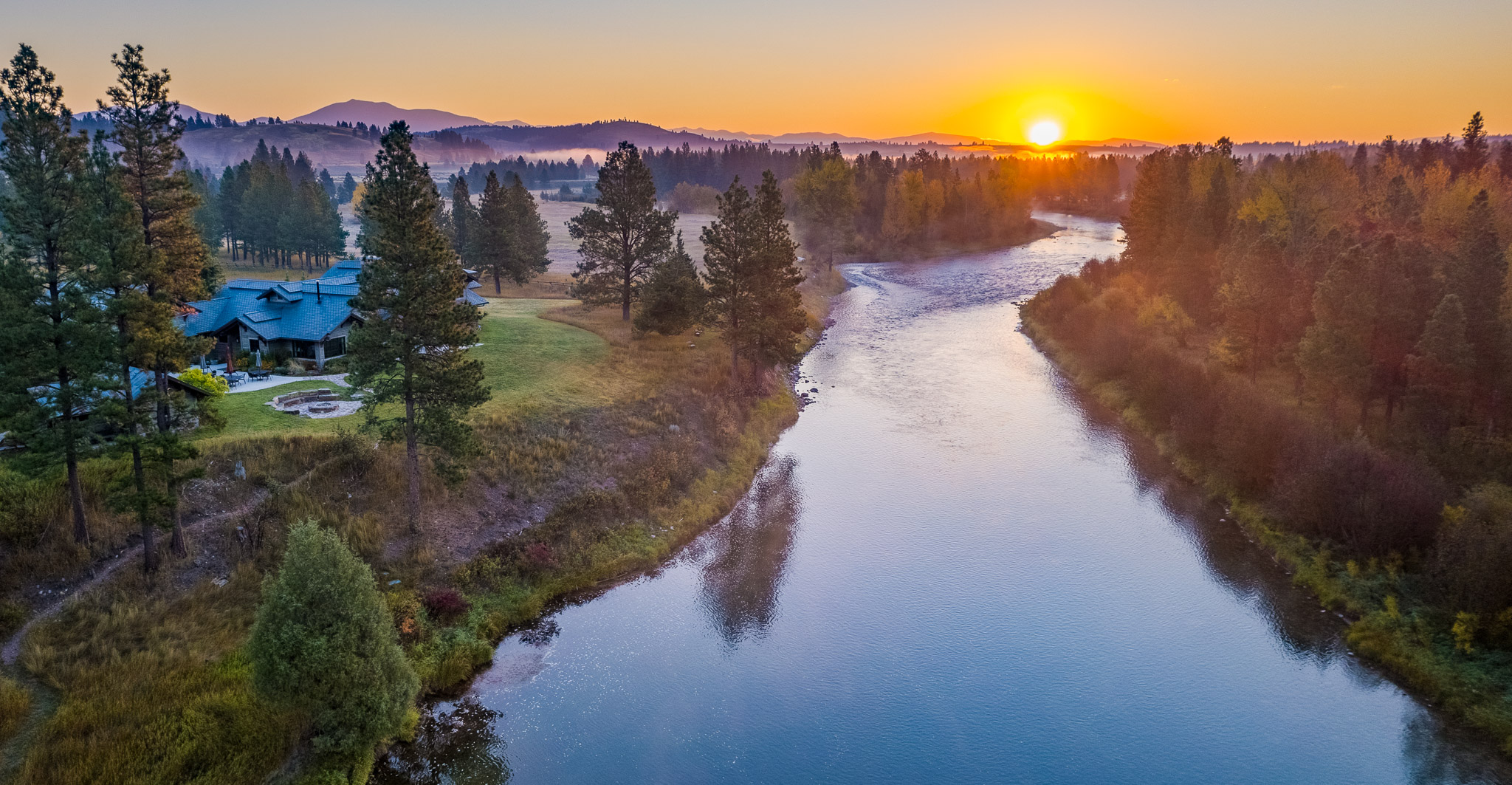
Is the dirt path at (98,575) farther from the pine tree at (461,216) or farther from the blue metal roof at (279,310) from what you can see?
the pine tree at (461,216)

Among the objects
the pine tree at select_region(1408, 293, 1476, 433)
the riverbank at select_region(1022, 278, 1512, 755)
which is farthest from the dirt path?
the pine tree at select_region(1408, 293, 1476, 433)

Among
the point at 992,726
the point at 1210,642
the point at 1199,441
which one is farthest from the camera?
the point at 1199,441

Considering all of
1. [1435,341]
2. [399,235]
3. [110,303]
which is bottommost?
[1435,341]

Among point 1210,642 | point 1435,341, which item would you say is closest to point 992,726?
point 1210,642

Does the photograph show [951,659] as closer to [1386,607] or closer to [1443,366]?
[1386,607]

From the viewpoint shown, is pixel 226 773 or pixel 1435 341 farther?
pixel 1435 341

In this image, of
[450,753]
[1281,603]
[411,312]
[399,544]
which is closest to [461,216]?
[411,312]

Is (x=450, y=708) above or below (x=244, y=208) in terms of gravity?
below

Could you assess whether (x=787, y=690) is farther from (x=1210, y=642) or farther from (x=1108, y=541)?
(x=1108, y=541)
